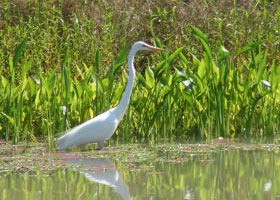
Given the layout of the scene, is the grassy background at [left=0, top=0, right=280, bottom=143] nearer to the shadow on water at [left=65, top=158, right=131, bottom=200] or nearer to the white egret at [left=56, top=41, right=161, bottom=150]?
the white egret at [left=56, top=41, right=161, bottom=150]

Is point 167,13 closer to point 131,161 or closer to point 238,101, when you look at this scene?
point 238,101

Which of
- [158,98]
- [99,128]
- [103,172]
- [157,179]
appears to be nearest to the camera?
[157,179]

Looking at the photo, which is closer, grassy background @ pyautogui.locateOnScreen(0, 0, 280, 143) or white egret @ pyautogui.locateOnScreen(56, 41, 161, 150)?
white egret @ pyautogui.locateOnScreen(56, 41, 161, 150)

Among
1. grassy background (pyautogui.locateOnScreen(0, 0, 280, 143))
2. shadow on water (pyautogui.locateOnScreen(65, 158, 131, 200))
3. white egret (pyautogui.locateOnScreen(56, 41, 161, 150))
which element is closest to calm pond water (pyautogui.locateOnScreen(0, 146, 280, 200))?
shadow on water (pyautogui.locateOnScreen(65, 158, 131, 200))

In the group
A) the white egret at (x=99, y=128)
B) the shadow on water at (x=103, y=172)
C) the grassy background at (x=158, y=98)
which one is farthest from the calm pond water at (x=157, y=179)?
the grassy background at (x=158, y=98)

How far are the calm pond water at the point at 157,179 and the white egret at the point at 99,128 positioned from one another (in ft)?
1.63

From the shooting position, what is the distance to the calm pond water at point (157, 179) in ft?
24.0

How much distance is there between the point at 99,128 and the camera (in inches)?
373

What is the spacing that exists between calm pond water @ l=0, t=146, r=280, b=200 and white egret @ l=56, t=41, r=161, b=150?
50 centimetres

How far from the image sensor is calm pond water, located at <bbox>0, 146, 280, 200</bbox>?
7309mm

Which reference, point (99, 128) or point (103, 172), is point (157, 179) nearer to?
point (103, 172)

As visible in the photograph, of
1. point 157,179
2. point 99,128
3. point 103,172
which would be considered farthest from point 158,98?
point 157,179

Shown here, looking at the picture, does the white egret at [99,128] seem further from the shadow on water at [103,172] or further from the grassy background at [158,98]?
the shadow on water at [103,172]

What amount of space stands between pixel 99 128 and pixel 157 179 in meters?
1.69
